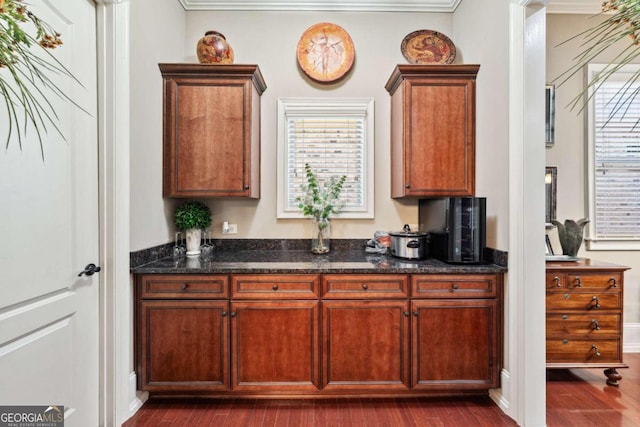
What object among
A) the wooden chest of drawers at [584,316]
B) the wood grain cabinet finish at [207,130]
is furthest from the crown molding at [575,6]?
the wood grain cabinet finish at [207,130]

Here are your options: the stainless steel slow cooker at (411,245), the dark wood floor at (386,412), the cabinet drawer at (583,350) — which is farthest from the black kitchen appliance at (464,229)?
the dark wood floor at (386,412)

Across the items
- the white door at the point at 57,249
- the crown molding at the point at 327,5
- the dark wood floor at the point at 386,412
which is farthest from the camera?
the crown molding at the point at 327,5

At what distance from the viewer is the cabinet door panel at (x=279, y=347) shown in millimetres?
2266

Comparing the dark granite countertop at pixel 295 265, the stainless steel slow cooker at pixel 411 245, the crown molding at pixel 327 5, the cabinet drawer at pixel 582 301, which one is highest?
the crown molding at pixel 327 5

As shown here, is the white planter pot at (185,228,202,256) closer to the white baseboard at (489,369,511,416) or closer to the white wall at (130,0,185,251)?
the white wall at (130,0,185,251)

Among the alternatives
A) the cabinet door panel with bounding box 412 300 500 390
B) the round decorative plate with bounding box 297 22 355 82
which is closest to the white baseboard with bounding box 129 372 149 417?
the cabinet door panel with bounding box 412 300 500 390

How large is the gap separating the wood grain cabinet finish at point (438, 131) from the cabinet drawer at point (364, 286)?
709 mm

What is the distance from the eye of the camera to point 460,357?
2291mm

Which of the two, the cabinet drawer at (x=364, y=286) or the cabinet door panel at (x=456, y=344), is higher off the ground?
the cabinet drawer at (x=364, y=286)

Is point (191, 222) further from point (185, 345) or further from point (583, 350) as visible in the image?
point (583, 350)

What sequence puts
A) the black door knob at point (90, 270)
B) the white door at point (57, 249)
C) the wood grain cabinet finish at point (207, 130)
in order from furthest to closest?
the wood grain cabinet finish at point (207, 130)
the black door knob at point (90, 270)
the white door at point (57, 249)

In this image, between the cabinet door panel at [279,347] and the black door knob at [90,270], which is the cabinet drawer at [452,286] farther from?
the black door knob at [90,270]

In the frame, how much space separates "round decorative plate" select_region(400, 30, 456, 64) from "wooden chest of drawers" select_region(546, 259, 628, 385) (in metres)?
1.87

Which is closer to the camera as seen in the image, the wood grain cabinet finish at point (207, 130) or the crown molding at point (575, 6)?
the wood grain cabinet finish at point (207, 130)
